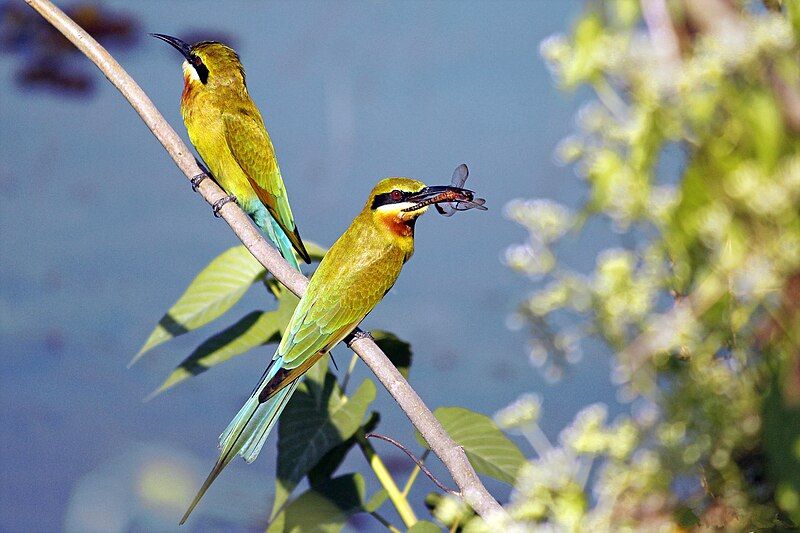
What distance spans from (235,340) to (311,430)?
15cm

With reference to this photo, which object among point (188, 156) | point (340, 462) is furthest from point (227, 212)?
point (340, 462)

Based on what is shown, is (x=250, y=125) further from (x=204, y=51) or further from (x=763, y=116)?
(x=763, y=116)

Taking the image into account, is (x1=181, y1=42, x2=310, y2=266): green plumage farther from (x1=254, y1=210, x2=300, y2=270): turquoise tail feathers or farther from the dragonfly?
the dragonfly

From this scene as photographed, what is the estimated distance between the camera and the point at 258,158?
1551 millimetres

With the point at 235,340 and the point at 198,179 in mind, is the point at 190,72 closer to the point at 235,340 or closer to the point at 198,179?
the point at 198,179

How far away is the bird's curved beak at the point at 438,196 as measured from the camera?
0.93 m

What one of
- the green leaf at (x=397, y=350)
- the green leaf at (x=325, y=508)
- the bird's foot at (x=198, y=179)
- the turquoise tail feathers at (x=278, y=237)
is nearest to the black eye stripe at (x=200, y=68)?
the turquoise tail feathers at (x=278, y=237)

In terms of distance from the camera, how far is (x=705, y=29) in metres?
0.45

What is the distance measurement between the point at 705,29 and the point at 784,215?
0.11 meters

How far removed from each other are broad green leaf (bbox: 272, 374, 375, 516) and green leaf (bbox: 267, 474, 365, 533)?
0.09 ft

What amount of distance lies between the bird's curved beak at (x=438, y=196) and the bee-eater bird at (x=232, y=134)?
41 centimetres

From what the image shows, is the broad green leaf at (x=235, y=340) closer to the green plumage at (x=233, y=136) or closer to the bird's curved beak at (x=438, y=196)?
the bird's curved beak at (x=438, y=196)

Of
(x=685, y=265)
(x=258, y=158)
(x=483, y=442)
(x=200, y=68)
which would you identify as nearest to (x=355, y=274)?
(x=483, y=442)

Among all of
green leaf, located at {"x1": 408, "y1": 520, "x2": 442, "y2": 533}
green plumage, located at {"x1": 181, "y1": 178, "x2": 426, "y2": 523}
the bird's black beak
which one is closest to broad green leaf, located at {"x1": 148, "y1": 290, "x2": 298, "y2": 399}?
green plumage, located at {"x1": 181, "y1": 178, "x2": 426, "y2": 523}
